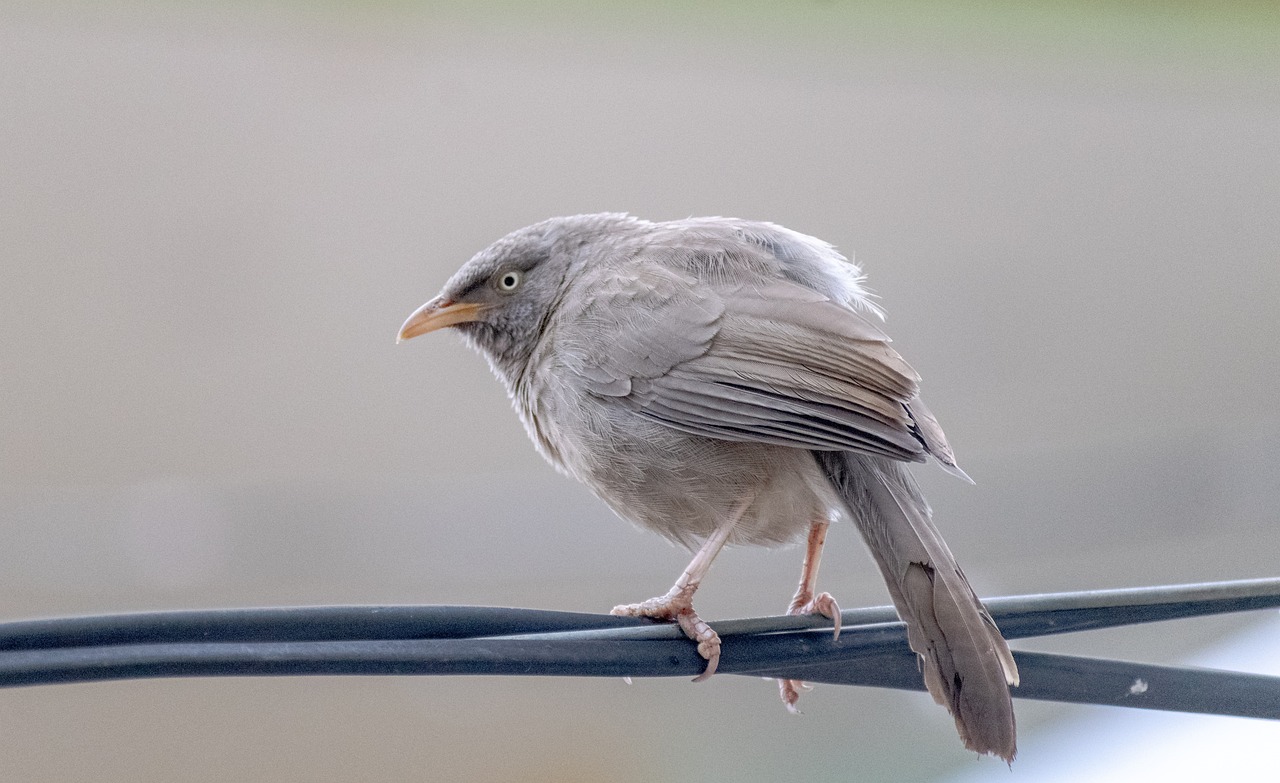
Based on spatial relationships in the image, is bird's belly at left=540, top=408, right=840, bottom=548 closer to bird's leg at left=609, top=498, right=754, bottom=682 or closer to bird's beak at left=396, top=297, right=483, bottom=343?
bird's leg at left=609, top=498, right=754, bottom=682

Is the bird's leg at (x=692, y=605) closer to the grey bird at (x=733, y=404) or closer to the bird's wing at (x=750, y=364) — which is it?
the grey bird at (x=733, y=404)

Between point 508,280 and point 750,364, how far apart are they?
142cm

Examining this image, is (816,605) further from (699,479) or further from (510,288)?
→ (510,288)

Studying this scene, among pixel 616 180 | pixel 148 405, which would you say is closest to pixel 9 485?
pixel 148 405

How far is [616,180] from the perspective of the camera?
10641 millimetres

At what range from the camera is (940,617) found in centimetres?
289

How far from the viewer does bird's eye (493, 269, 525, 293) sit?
15.1 ft

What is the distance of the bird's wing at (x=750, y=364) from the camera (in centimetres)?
327

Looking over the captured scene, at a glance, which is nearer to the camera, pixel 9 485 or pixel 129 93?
pixel 9 485

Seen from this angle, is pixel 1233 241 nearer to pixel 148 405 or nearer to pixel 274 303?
pixel 274 303

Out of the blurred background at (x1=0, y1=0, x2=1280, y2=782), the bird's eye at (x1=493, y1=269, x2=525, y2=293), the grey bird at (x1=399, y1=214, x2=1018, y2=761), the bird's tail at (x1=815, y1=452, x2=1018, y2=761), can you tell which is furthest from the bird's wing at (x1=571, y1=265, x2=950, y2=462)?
the blurred background at (x1=0, y1=0, x2=1280, y2=782)

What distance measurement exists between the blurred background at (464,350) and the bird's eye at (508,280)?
12.2ft

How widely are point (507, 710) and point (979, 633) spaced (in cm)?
840

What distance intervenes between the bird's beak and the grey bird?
1 cm
